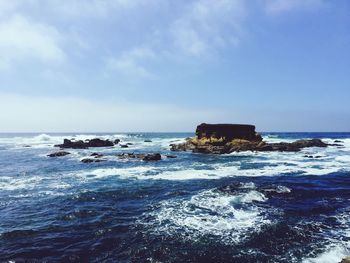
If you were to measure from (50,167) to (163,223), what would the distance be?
2610cm

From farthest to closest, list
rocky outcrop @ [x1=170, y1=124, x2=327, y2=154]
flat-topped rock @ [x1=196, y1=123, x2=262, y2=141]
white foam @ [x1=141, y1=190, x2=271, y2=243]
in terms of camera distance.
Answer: flat-topped rock @ [x1=196, y1=123, x2=262, y2=141]
rocky outcrop @ [x1=170, y1=124, x2=327, y2=154]
white foam @ [x1=141, y1=190, x2=271, y2=243]

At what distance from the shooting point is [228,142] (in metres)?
57.1

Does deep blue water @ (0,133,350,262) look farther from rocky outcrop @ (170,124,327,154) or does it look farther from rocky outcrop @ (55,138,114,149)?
rocky outcrop @ (55,138,114,149)

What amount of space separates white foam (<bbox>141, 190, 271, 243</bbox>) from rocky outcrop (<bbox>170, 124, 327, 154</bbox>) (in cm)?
3203

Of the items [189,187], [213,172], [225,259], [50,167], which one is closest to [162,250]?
[225,259]

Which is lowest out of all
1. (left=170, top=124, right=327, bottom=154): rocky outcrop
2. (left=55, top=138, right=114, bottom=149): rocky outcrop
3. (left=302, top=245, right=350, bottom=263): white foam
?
(left=302, top=245, right=350, bottom=263): white foam

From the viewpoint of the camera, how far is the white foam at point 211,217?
14.5 metres

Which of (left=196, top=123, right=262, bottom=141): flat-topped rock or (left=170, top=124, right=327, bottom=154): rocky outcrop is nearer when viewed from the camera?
(left=170, top=124, right=327, bottom=154): rocky outcrop

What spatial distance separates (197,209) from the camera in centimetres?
1819

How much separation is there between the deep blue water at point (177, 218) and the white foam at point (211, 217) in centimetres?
5

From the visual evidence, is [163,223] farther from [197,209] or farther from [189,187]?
[189,187]

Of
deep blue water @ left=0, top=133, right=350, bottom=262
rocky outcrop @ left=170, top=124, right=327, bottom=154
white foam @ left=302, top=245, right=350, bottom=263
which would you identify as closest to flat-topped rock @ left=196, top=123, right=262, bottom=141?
rocky outcrop @ left=170, top=124, right=327, bottom=154

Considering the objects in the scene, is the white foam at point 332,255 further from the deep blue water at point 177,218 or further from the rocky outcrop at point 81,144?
the rocky outcrop at point 81,144

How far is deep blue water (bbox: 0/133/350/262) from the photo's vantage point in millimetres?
12367
